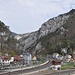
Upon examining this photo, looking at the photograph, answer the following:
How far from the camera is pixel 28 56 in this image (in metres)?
140

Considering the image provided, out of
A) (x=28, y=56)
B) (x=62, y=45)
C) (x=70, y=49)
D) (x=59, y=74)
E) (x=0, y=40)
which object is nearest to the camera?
(x=59, y=74)

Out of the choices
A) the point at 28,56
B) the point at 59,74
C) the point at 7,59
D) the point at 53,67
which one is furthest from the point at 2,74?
the point at 28,56

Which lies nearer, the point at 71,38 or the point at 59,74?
the point at 59,74

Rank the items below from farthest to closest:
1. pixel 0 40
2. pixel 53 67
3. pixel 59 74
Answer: pixel 0 40
pixel 53 67
pixel 59 74

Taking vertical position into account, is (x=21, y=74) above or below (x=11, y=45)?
below

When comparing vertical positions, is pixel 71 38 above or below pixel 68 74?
above

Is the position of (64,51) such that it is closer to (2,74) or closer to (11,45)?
(11,45)

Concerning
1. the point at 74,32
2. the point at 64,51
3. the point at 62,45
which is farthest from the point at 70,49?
the point at 74,32

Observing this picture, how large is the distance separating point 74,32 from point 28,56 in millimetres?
63127

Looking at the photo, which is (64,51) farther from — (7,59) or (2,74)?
(2,74)

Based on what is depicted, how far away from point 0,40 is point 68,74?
13090cm

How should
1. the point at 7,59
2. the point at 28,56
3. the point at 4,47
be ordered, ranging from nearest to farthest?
the point at 7,59 → the point at 28,56 → the point at 4,47

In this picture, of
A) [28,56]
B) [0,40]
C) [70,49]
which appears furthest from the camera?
[0,40]

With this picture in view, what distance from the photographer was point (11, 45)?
647ft
